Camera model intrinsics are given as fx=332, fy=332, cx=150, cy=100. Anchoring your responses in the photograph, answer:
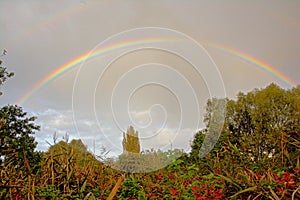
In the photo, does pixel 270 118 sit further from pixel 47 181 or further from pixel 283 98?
pixel 47 181

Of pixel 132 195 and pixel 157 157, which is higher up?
pixel 157 157

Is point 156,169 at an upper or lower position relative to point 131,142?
lower

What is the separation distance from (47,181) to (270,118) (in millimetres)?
37986

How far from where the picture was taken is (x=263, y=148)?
4.79 metres

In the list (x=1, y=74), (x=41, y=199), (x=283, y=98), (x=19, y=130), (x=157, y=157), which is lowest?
(x=41, y=199)

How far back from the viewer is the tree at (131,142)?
36.2ft

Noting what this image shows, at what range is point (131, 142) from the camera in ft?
38.2

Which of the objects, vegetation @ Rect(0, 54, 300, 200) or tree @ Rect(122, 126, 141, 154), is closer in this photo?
vegetation @ Rect(0, 54, 300, 200)

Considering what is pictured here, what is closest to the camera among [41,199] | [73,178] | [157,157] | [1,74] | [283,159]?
[41,199]

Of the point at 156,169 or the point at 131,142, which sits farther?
the point at 131,142

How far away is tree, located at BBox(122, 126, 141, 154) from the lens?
11039mm

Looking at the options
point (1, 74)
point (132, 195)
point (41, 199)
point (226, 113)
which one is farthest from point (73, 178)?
point (226, 113)

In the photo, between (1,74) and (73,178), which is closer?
(73,178)

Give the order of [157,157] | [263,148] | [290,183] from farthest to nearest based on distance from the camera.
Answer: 1. [157,157]
2. [263,148]
3. [290,183]
